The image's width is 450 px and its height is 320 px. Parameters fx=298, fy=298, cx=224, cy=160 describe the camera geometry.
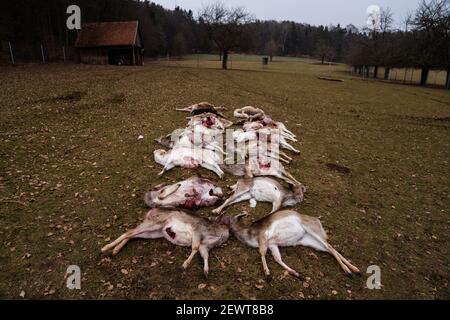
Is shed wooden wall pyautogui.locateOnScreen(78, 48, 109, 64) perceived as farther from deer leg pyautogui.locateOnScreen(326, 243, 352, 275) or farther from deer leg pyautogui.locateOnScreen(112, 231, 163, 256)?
deer leg pyautogui.locateOnScreen(326, 243, 352, 275)

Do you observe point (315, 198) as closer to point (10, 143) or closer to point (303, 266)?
point (303, 266)

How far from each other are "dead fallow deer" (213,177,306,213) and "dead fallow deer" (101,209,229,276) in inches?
43.1

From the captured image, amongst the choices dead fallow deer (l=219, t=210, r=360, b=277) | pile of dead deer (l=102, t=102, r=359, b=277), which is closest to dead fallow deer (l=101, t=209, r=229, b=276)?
pile of dead deer (l=102, t=102, r=359, b=277)

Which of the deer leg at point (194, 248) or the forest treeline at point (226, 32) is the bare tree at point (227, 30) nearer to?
the forest treeline at point (226, 32)

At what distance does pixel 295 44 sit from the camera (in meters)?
110

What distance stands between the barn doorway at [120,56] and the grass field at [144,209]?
27979mm

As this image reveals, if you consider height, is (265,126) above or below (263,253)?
above

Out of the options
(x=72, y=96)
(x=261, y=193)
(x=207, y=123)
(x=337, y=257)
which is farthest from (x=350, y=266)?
(x=72, y=96)

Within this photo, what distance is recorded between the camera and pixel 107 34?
39531mm

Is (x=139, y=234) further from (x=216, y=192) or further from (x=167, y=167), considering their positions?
(x=167, y=167)

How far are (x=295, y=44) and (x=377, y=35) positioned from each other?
59877 millimetres

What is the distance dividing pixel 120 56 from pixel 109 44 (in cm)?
193
